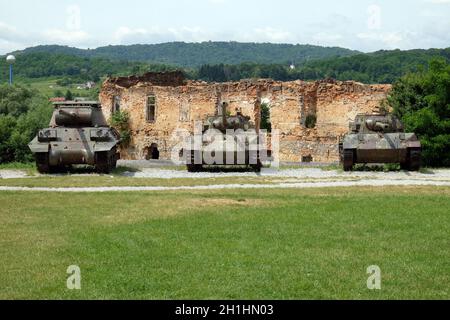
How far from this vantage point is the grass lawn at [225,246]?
272 inches

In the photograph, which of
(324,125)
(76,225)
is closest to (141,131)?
(324,125)

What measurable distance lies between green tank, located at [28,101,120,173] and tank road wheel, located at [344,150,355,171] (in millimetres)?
6955

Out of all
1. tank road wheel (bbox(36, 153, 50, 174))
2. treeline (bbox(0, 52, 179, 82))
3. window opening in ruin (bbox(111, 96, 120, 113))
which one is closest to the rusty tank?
tank road wheel (bbox(36, 153, 50, 174))

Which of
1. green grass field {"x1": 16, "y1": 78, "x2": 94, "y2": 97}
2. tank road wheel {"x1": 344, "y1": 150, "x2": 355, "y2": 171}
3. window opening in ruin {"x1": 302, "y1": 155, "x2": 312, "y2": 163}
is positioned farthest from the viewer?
green grass field {"x1": 16, "y1": 78, "x2": 94, "y2": 97}

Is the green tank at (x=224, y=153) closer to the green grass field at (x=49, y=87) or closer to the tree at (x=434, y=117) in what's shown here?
the tree at (x=434, y=117)

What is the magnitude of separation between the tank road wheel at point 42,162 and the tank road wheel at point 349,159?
29.1 ft

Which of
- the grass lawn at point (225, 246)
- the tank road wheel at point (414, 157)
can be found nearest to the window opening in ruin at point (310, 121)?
the tank road wheel at point (414, 157)

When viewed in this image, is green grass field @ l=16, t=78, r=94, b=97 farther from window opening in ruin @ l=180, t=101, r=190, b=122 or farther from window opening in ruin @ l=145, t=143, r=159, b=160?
window opening in ruin @ l=180, t=101, r=190, b=122

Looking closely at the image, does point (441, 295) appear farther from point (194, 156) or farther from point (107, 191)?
point (194, 156)

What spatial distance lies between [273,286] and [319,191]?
8.38 metres

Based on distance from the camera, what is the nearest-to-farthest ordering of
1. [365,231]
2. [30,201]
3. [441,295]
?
[441,295] → [365,231] → [30,201]

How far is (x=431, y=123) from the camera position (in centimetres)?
2330

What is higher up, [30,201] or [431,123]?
[431,123]

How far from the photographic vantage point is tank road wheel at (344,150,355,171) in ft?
69.4
